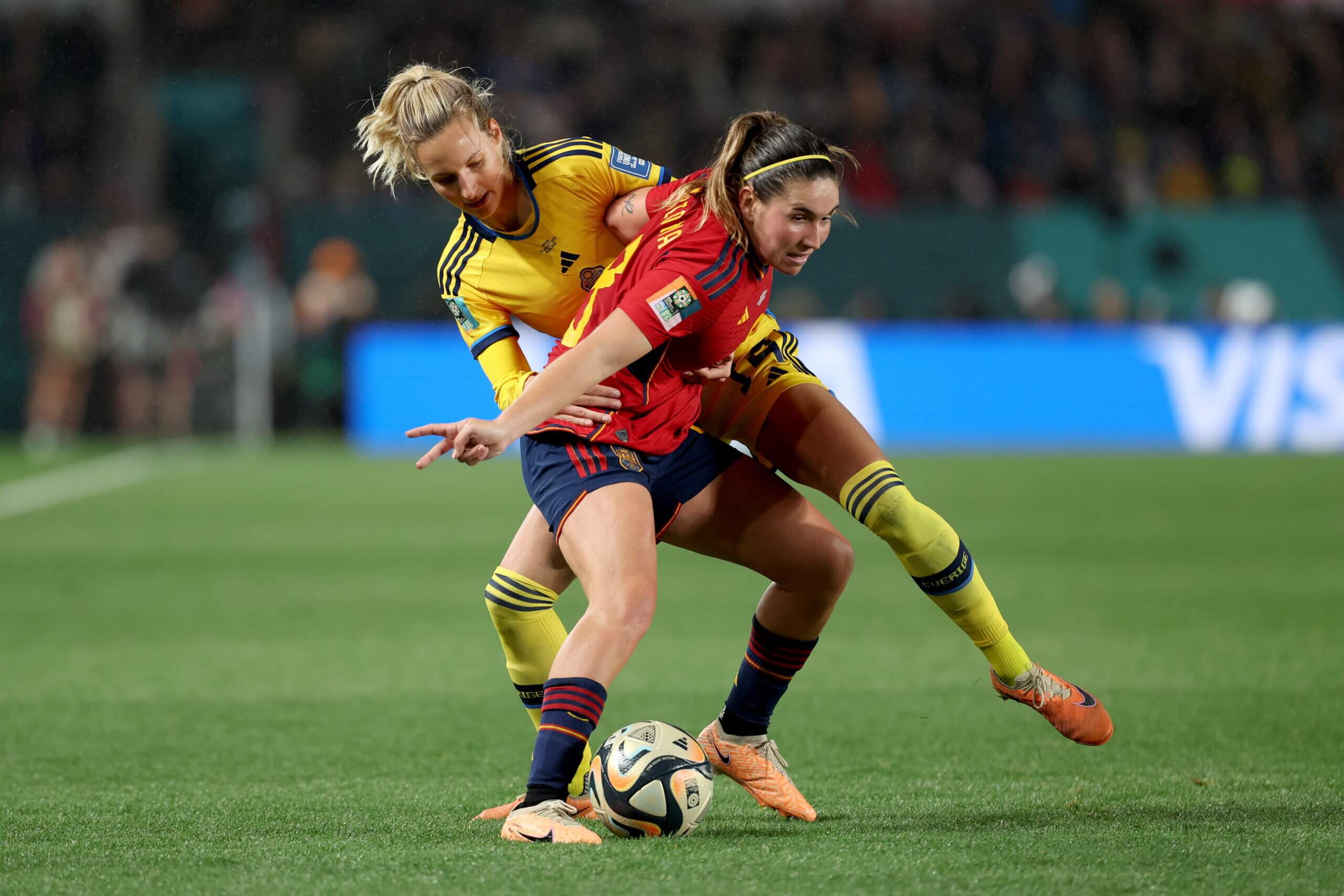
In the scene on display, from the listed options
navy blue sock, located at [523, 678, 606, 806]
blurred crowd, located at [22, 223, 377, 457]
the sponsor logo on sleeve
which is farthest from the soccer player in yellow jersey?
blurred crowd, located at [22, 223, 377, 457]

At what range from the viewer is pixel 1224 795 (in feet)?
13.7

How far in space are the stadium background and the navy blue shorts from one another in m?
0.83

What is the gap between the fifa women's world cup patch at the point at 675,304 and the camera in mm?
3689

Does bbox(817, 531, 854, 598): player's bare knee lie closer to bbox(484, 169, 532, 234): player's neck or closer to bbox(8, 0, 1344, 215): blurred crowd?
bbox(484, 169, 532, 234): player's neck

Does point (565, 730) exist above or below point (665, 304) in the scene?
below

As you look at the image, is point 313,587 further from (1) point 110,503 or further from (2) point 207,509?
(1) point 110,503

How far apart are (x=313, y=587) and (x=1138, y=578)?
4.50m

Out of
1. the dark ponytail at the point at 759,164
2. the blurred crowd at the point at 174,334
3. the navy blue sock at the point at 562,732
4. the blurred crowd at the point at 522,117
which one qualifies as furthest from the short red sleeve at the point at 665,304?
the blurred crowd at the point at 174,334

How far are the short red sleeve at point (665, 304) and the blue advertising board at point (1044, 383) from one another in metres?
11.6

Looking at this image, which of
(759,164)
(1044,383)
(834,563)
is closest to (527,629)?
(834,563)

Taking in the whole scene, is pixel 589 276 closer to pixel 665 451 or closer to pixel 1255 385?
pixel 665 451

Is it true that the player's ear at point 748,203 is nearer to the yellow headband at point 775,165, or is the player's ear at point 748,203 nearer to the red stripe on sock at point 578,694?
the yellow headband at point 775,165

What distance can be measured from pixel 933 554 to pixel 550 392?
1.19 meters

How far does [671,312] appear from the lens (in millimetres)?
3697
